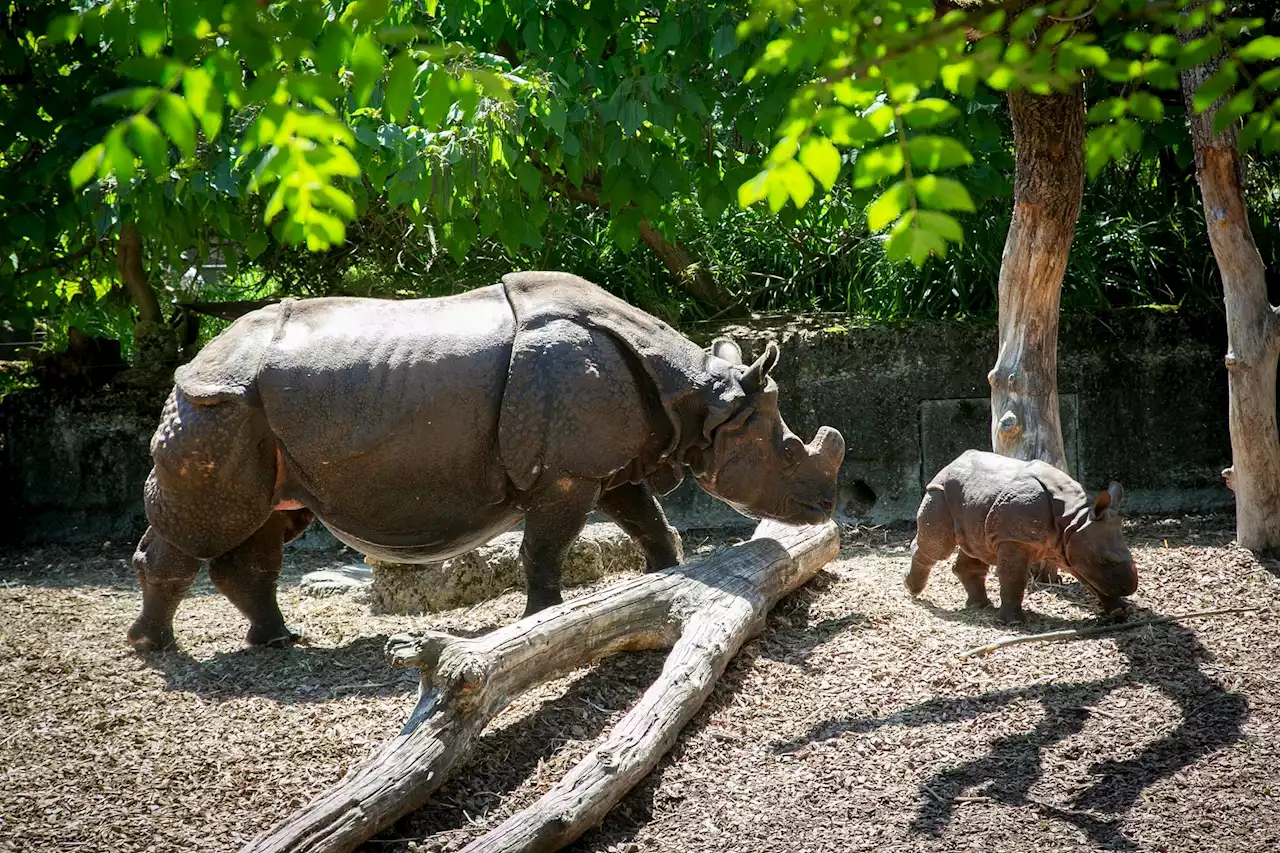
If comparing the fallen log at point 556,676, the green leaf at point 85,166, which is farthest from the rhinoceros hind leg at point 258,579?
the green leaf at point 85,166

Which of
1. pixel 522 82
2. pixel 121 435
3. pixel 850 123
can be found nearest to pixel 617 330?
pixel 522 82

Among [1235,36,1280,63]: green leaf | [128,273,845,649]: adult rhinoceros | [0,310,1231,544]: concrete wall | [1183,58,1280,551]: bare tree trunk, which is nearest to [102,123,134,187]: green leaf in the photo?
[1235,36,1280,63]: green leaf

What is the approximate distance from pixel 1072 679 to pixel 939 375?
4.04 m

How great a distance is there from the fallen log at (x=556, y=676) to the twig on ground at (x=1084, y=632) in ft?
3.14

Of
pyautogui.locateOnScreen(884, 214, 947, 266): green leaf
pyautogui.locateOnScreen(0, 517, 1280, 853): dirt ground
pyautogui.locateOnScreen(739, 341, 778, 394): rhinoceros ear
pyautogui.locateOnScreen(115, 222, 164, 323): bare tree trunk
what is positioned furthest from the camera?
pyautogui.locateOnScreen(115, 222, 164, 323): bare tree trunk

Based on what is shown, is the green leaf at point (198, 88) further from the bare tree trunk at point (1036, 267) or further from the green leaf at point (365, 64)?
the bare tree trunk at point (1036, 267)

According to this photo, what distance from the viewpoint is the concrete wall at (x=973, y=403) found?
8.55 m

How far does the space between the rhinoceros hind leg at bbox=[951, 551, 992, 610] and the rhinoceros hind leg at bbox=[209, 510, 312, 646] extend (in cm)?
315

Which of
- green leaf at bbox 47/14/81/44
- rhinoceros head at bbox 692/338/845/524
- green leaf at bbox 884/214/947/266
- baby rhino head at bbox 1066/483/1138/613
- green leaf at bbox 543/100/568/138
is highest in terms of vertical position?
green leaf at bbox 543/100/568/138

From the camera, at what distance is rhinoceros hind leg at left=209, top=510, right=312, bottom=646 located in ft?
19.1

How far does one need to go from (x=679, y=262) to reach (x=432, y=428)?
4498 mm

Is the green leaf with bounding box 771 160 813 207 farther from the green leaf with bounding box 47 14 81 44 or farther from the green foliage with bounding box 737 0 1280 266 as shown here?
the green leaf with bounding box 47 14 81 44

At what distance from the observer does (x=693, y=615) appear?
17.0 feet

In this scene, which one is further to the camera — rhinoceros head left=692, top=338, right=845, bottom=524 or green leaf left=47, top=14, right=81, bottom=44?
rhinoceros head left=692, top=338, right=845, bottom=524
